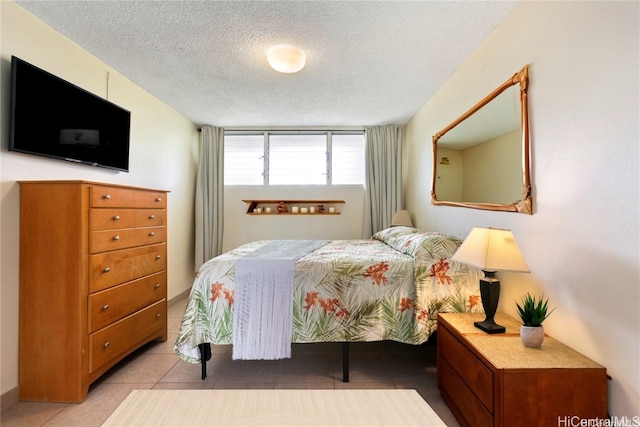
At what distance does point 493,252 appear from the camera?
1495 millimetres

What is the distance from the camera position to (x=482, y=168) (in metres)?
2.15

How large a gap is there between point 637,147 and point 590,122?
0.24m

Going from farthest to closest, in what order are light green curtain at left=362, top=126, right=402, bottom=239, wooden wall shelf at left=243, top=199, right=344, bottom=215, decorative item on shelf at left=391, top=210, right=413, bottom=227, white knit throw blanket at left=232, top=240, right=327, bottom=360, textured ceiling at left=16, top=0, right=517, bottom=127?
wooden wall shelf at left=243, top=199, right=344, bottom=215
light green curtain at left=362, top=126, right=402, bottom=239
decorative item on shelf at left=391, top=210, right=413, bottom=227
white knit throw blanket at left=232, top=240, right=327, bottom=360
textured ceiling at left=16, top=0, right=517, bottom=127

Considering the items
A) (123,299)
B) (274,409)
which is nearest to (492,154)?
(274,409)

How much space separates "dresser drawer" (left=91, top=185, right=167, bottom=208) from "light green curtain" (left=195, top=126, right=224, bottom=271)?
5.17ft

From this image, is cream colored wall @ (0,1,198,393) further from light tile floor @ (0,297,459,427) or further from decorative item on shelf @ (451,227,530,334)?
decorative item on shelf @ (451,227,530,334)

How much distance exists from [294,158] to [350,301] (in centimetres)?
282

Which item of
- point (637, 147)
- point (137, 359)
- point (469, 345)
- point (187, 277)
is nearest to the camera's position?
point (637, 147)

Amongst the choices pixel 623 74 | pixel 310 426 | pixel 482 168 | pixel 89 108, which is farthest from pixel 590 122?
pixel 89 108

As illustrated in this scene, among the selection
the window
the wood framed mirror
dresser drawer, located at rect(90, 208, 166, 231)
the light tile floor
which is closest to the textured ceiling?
the wood framed mirror

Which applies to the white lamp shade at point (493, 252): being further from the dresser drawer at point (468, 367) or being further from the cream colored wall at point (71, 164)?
the cream colored wall at point (71, 164)

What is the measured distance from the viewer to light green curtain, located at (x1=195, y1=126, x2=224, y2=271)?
4133 mm

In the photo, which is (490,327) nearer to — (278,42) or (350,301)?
(350,301)

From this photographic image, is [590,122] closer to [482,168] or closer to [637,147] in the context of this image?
[637,147]
